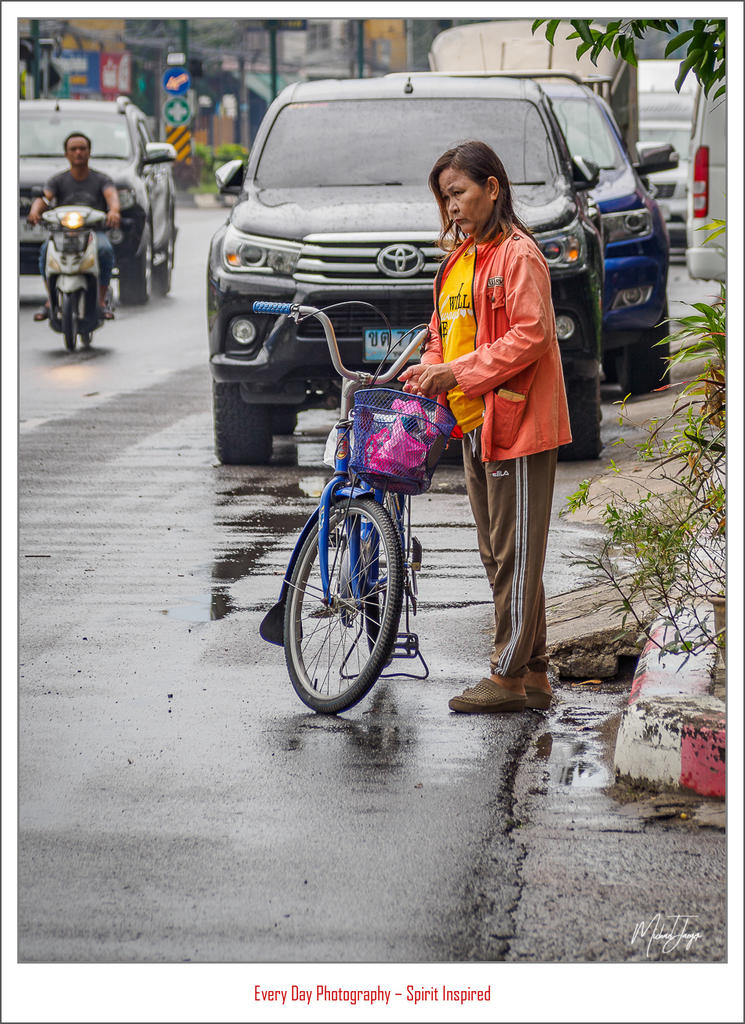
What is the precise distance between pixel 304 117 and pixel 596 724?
5.91m

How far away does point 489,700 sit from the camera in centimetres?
533

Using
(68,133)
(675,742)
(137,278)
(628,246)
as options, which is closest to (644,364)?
(628,246)

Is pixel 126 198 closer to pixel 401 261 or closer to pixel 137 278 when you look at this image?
pixel 137 278

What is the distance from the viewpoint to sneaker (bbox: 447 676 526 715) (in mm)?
5328

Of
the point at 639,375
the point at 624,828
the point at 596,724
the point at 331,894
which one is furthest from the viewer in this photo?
the point at 639,375

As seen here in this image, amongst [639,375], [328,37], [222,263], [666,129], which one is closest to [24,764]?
[222,263]

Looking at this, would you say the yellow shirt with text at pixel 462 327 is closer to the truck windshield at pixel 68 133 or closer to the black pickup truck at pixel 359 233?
the black pickup truck at pixel 359 233

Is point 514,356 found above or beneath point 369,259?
beneath

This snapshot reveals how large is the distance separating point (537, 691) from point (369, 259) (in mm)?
4297

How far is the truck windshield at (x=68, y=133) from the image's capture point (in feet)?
64.4

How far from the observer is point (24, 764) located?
4.88m

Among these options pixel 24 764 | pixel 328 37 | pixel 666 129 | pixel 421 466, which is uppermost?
pixel 328 37

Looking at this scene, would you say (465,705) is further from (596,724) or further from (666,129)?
(666,129)

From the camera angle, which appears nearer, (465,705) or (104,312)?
(465,705)
